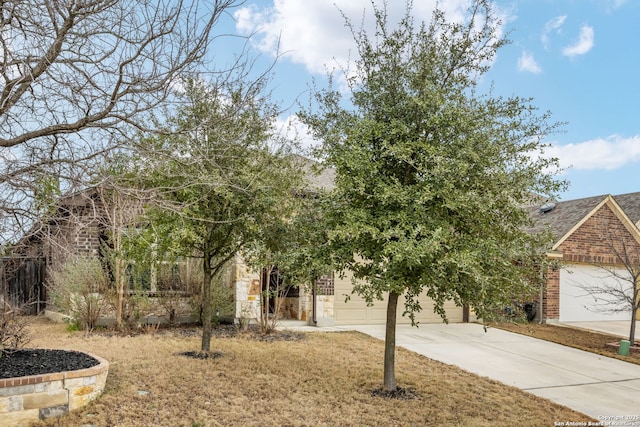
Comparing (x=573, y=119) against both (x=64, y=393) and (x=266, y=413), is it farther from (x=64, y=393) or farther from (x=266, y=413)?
(x=64, y=393)

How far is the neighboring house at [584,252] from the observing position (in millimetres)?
15773

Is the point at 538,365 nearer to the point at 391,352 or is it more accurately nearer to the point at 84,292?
the point at 391,352

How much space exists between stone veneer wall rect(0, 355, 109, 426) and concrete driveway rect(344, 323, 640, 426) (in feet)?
19.8

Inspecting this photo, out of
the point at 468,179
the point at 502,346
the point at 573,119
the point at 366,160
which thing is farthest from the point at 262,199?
the point at 502,346

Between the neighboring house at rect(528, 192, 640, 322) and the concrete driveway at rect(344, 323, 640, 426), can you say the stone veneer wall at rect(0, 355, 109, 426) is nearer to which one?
the concrete driveway at rect(344, 323, 640, 426)

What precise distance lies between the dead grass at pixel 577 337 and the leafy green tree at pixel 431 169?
17.3 ft

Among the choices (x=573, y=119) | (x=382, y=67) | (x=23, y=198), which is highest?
(x=382, y=67)

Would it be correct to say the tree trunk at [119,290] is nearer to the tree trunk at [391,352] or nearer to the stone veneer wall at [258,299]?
the stone veneer wall at [258,299]

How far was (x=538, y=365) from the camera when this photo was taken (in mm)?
9375

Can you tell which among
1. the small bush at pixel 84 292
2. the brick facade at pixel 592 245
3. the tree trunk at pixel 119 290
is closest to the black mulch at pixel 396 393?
the tree trunk at pixel 119 290

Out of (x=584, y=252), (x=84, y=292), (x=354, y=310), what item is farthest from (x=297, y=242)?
(x=584, y=252)

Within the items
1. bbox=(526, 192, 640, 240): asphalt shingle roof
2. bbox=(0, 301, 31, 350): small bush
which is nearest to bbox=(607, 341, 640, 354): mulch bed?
bbox=(526, 192, 640, 240): asphalt shingle roof

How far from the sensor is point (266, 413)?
5.73m

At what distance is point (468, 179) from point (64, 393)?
5184 mm
